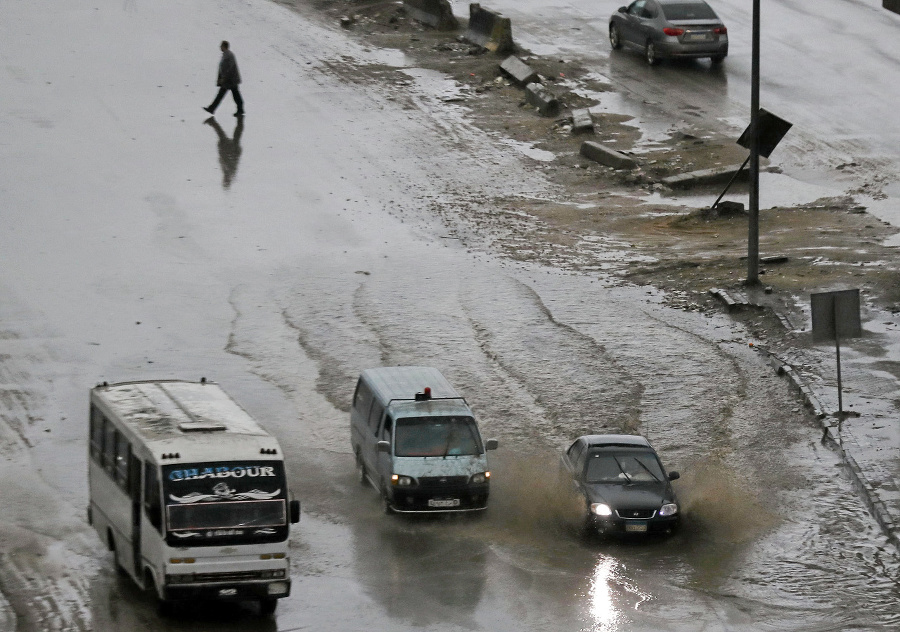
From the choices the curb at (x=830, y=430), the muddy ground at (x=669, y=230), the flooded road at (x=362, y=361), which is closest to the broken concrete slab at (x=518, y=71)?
the muddy ground at (x=669, y=230)

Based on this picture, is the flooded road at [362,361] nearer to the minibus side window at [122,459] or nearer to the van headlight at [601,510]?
the van headlight at [601,510]

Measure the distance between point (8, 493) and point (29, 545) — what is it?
1.94 metres

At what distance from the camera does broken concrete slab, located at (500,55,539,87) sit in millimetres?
38688

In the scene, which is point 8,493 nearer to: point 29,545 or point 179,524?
point 29,545

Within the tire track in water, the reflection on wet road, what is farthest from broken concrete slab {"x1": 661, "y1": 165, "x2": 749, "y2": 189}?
the tire track in water

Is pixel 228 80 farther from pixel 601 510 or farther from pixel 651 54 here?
pixel 601 510

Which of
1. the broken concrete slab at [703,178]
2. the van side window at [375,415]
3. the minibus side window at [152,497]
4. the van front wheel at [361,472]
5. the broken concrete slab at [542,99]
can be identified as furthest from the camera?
the broken concrete slab at [542,99]

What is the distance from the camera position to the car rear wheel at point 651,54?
128 ft

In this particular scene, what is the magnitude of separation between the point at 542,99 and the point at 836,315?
1744cm

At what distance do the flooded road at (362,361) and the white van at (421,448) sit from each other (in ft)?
1.26

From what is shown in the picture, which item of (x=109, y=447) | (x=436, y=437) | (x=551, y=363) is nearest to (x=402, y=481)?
(x=436, y=437)

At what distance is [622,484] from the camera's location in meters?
18.4

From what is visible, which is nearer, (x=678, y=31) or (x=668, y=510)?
(x=668, y=510)

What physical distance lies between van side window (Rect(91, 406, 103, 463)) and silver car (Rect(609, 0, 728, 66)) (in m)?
25.0
